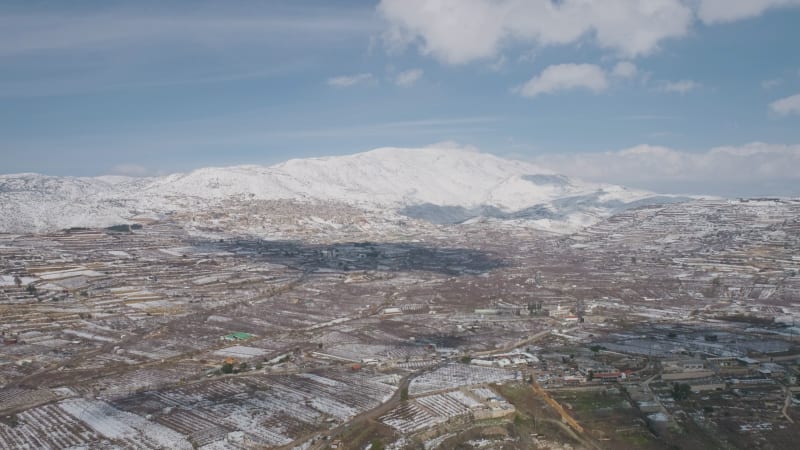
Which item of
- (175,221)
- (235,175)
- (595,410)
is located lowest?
(595,410)

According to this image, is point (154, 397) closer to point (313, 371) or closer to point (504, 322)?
point (313, 371)

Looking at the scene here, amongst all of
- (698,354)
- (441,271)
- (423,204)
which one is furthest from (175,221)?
(698,354)

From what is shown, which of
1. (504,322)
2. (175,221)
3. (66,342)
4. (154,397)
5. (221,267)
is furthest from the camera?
(175,221)

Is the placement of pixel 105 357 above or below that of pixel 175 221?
below

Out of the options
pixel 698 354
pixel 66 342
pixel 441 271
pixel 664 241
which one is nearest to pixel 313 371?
pixel 66 342

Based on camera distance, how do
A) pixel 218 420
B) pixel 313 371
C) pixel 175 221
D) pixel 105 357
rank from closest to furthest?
pixel 218 420, pixel 313 371, pixel 105 357, pixel 175 221

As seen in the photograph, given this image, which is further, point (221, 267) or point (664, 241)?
point (664, 241)

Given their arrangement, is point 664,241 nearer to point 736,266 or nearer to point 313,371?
point 736,266
